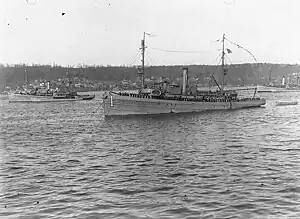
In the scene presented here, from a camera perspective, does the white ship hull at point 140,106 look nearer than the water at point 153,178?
No

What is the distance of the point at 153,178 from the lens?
16.4 metres

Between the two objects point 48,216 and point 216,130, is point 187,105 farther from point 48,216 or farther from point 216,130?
point 48,216

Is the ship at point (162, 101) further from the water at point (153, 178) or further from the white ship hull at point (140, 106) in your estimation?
the water at point (153, 178)

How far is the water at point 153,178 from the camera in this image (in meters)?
12.2

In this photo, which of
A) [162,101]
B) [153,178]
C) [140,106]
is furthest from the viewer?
[162,101]

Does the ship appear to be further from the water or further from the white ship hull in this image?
the water

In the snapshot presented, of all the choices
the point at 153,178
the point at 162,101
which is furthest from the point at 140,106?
the point at 153,178

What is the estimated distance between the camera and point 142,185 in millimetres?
15188

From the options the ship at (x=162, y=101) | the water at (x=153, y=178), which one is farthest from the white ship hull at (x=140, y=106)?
the water at (x=153, y=178)

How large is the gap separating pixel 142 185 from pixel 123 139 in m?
15.2

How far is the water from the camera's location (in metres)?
12.2

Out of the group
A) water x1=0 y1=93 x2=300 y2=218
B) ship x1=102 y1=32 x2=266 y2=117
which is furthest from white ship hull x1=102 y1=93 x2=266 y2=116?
water x1=0 y1=93 x2=300 y2=218

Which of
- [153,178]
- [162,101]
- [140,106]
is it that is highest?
[162,101]

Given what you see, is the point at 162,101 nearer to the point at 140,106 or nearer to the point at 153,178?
the point at 140,106
